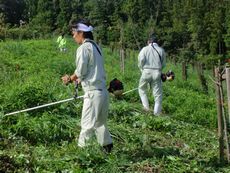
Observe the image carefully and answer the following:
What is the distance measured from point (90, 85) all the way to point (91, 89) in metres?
0.06

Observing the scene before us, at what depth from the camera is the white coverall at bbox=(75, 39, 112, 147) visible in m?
5.99

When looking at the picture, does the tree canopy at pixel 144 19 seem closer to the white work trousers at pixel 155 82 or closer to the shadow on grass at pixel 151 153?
the white work trousers at pixel 155 82

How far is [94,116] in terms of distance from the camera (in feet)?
19.7

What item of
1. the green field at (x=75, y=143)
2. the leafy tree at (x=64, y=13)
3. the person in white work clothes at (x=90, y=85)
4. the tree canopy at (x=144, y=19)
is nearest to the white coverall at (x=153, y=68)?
the green field at (x=75, y=143)

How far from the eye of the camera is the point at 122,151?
660 cm

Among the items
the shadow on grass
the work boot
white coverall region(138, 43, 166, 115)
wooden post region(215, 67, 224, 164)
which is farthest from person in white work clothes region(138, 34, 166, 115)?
the work boot

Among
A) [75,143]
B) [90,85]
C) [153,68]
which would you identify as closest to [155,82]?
[153,68]

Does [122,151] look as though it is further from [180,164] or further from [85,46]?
[85,46]

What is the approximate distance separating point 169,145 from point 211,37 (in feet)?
149

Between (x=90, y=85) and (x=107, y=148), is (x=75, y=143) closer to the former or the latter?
(x=107, y=148)

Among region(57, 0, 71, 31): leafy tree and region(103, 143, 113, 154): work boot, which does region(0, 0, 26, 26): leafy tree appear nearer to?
region(57, 0, 71, 31): leafy tree

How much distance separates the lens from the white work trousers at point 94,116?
6.00m

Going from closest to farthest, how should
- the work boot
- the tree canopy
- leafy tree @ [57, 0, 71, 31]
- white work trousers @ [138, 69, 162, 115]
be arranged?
the work boot → white work trousers @ [138, 69, 162, 115] → the tree canopy → leafy tree @ [57, 0, 71, 31]

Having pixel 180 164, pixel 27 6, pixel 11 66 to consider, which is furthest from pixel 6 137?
pixel 27 6
